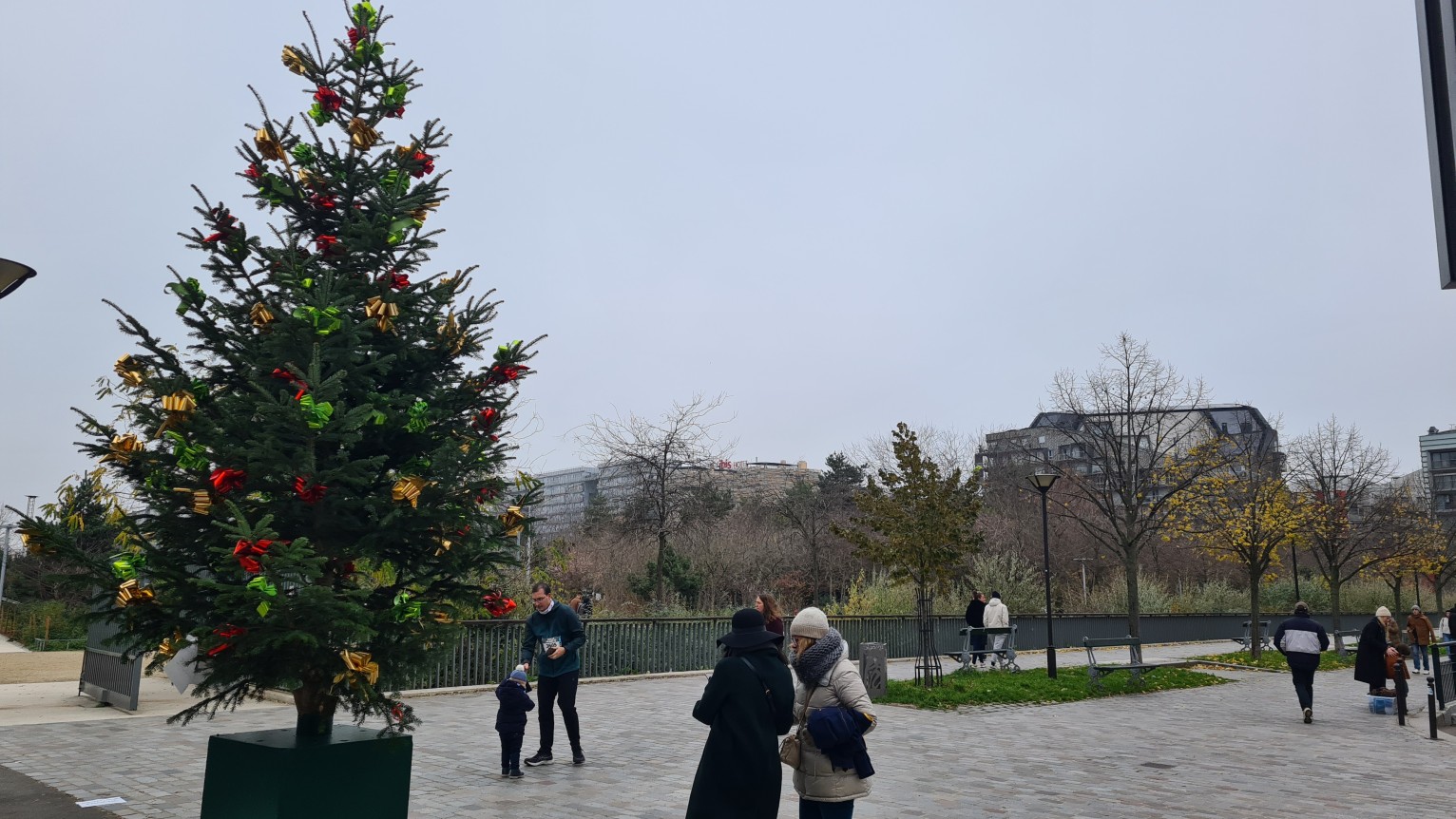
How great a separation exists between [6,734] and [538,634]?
22.2ft

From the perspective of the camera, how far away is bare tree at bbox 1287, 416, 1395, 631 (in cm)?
3089

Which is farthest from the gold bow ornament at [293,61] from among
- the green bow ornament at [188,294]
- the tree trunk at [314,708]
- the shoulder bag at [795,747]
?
the shoulder bag at [795,747]

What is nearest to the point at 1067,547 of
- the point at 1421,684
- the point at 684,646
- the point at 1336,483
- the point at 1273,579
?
the point at 1273,579

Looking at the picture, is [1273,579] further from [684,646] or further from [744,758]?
[744,758]

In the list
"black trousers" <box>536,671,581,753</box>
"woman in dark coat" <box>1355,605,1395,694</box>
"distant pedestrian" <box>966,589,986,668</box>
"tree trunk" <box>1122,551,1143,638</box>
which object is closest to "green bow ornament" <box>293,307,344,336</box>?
"black trousers" <box>536,671,581,753</box>

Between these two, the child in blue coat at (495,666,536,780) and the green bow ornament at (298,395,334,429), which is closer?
the green bow ornament at (298,395,334,429)

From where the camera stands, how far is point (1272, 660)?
25.3m

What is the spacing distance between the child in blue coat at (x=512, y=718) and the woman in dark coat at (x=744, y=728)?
4268mm

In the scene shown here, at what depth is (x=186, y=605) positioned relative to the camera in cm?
601

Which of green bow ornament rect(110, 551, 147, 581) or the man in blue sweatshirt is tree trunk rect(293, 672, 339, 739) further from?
the man in blue sweatshirt

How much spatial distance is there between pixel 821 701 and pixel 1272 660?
954 inches

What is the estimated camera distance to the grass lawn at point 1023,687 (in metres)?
16.4

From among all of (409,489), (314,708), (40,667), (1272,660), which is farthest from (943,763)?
(40,667)

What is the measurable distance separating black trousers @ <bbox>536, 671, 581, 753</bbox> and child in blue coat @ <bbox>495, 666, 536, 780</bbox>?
1.57 feet
